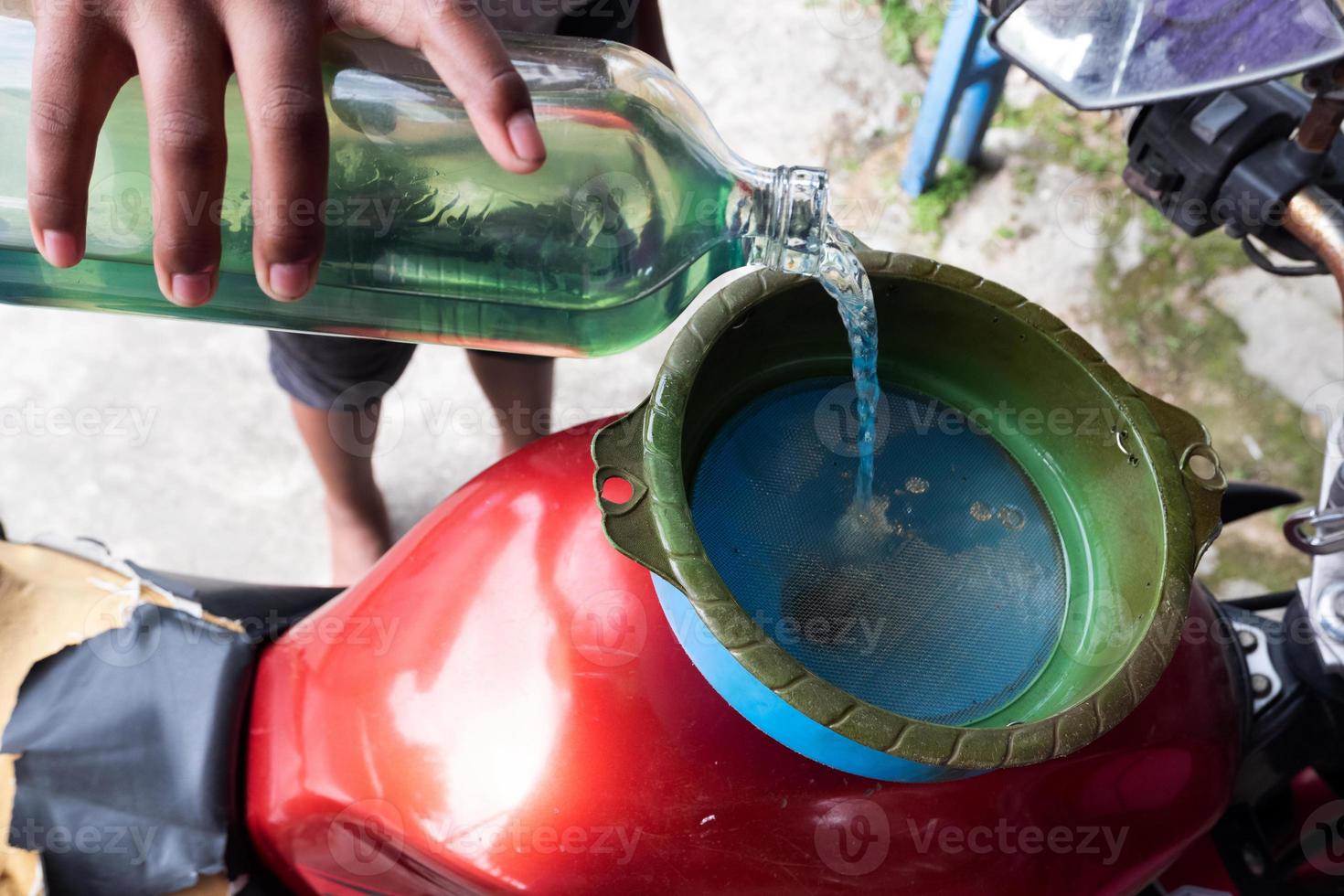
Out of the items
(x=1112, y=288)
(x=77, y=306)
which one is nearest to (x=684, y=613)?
(x=77, y=306)

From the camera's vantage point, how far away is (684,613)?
2.28 ft

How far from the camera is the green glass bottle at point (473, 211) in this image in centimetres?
76

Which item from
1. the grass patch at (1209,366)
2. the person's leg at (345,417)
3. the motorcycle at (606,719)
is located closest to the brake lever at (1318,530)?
the motorcycle at (606,719)

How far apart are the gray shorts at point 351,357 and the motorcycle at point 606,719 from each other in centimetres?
37

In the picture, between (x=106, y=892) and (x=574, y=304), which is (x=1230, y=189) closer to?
(x=574, y=304)

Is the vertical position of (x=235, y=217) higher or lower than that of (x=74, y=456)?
higher

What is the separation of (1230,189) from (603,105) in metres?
0.50

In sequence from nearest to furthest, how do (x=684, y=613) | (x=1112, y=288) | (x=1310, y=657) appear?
(x=684, y=613) → (x=1310, y=657) → (x=1112, y=288)

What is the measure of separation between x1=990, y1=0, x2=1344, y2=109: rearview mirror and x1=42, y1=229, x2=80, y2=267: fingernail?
712 mm

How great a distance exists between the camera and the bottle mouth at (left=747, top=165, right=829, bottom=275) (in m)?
0.74
